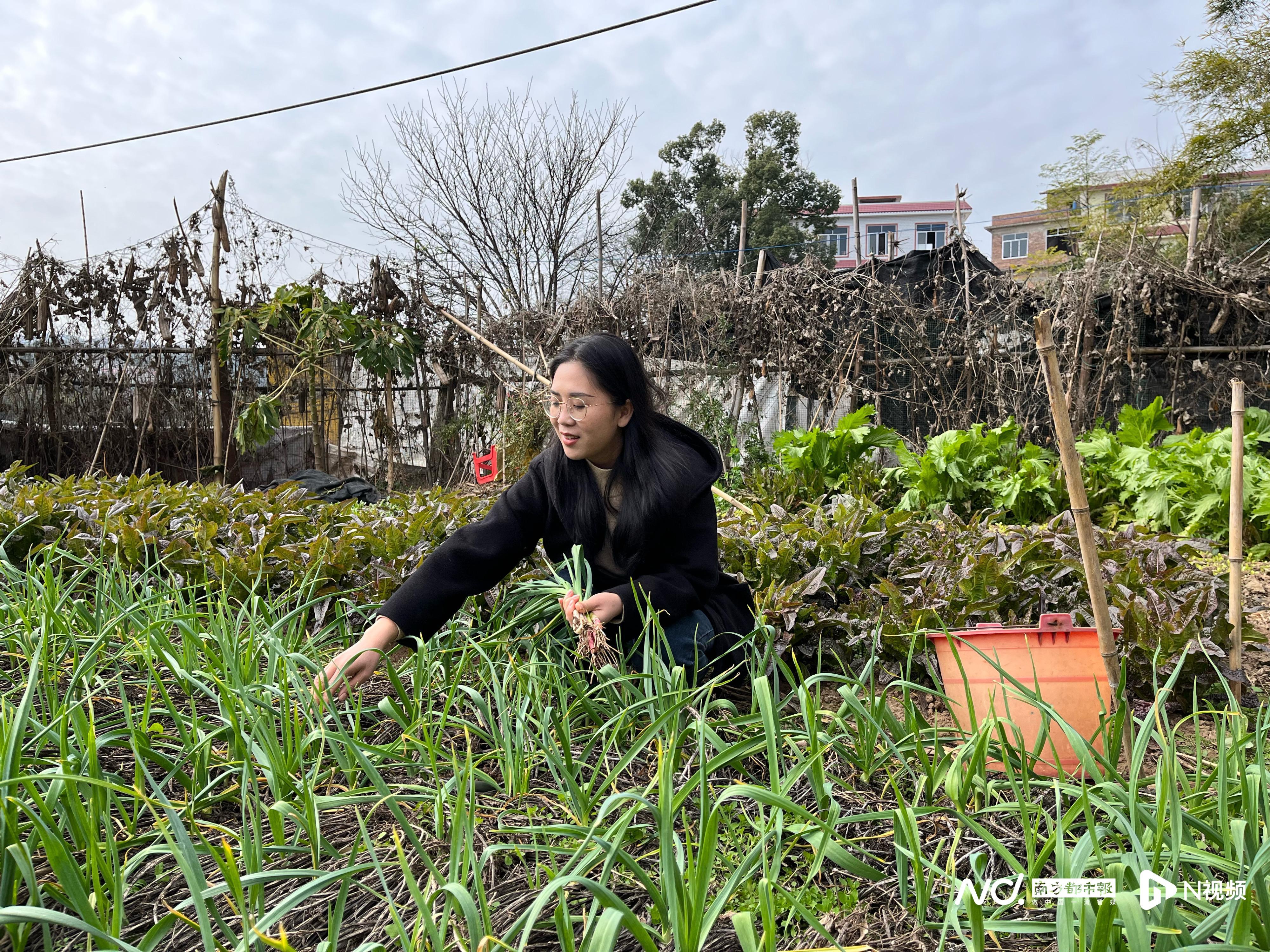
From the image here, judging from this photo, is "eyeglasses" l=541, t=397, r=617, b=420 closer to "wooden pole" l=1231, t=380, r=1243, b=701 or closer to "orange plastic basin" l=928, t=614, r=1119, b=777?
"orange plastic basin" l=928, t=614, r=1119, b=777

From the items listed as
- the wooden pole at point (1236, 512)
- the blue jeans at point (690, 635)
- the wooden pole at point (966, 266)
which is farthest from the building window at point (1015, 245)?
the blue jeans at point (690, 635)

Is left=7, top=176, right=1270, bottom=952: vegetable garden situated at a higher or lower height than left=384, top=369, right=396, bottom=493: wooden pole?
lower

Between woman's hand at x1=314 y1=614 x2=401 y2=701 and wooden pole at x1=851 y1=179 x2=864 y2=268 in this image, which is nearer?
woman's hand at x1=314 y1=614 x2=401 y2=701

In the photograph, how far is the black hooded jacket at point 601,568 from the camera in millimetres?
1969

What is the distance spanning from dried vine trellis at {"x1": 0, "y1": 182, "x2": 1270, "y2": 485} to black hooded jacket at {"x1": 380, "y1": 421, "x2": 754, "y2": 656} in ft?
18.1

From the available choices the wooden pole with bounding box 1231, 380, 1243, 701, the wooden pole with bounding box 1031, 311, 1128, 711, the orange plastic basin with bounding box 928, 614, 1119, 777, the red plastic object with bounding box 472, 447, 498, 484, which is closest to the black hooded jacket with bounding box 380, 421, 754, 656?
the orange plastic basin with bounding box 928, 614, 1119, 777

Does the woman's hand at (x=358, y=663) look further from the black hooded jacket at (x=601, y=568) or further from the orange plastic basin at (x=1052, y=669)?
the orange plastic basin at (x=1052, y=669)

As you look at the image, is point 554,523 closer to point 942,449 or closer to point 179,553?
point 179,553

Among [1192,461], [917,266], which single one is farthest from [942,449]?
[917,266]

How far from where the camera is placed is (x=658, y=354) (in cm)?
830

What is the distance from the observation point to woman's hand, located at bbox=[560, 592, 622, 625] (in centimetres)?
175

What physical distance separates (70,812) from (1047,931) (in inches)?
49.1

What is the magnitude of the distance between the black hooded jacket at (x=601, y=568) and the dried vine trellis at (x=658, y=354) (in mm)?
5520

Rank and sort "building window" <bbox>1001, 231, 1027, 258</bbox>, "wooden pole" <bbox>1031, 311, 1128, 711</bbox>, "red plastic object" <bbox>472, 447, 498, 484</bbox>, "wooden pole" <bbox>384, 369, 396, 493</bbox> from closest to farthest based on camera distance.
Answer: "wooden pole" <bbox>1031, 311, 1128, 711</bbox> → "red plastic object" <bbox>472, 447, 498, 484</bbox> → "wooden pole" <bbox>384, 369, 396, 493</bbox> → "building window" <bbox>1001, 231, 1027, 258</bbox>
